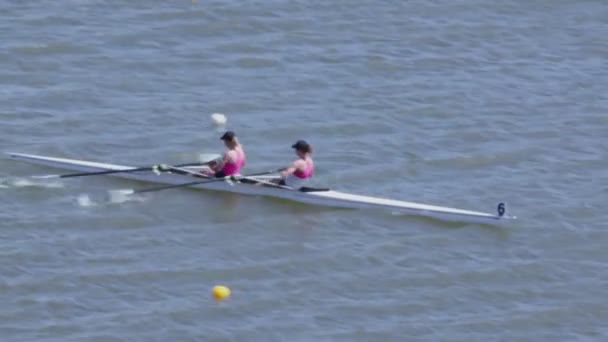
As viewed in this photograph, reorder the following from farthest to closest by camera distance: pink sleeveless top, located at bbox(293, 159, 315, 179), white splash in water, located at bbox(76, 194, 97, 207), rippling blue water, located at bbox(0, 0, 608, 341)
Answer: pink sleeveless top, located at bbox(293, 159, 315, 179), white splash in water, located at bbox(76, 194, 97, 207), rippling blue water, located at bbox(0, 0, 608, 341)

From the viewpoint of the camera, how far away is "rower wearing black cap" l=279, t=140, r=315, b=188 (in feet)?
87.3

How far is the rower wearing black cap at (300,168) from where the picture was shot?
26609 mm

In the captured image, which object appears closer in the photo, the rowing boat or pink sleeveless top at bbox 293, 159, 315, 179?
the rowing boat

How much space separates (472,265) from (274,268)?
2916 millimetres

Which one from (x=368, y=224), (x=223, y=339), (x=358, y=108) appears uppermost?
(x=358, y=108)

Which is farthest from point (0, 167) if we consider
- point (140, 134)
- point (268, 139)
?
point (268, 139)

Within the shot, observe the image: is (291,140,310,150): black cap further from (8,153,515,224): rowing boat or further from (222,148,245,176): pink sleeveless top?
(222,148,245,176): pink sleeveless top

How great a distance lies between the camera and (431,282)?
79.5ft

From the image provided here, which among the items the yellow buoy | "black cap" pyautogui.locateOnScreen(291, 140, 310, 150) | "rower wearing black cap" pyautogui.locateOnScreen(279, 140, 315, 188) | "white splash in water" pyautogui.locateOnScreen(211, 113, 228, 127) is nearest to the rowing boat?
"rower wearing black cap" pyautogui.locateOnScreen(279, 140, 315, 188)

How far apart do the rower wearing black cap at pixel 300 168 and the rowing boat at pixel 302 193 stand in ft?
0.48

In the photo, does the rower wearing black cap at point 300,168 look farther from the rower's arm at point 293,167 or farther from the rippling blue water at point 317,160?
the rippling blue water at point 317,160

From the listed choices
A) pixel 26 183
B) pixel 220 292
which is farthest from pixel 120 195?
pixel 220 292

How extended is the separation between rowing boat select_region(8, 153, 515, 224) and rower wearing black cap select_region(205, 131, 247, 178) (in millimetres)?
177

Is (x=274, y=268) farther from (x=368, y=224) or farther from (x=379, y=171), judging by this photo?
(x=379, y=171)
